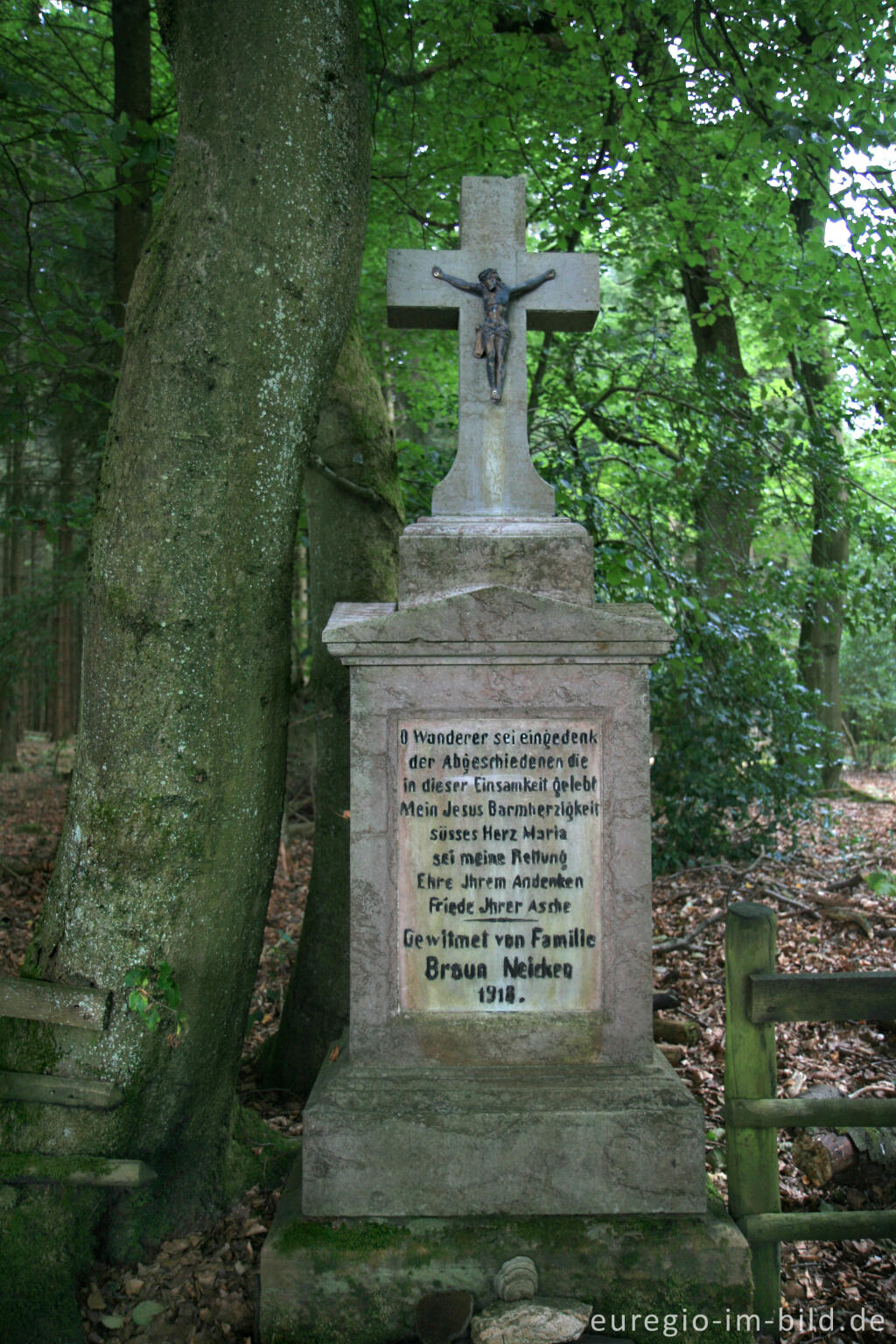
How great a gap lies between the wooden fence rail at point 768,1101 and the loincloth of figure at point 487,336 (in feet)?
7.47

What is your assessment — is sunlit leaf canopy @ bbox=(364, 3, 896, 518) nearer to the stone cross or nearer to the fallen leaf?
the stone cross

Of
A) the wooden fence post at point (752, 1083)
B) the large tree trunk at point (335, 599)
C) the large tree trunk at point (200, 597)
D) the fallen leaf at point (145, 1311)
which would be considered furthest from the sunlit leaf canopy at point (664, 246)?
the fallen leaf at point (145, 1311)

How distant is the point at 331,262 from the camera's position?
132 inches

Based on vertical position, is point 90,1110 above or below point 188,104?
below

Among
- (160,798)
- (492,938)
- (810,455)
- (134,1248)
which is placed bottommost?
(134,1248)

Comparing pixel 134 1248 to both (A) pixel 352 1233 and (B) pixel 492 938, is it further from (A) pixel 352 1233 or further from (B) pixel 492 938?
(B) pixel 492 938

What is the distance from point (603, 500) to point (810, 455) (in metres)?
1.90

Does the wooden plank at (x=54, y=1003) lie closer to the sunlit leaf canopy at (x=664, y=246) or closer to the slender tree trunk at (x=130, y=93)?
the sunlit leaf canopy at (x=664, y=246)

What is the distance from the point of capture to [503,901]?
10.3 feet

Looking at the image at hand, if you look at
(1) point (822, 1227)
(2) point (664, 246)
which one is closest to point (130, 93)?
(2) point (664, 246)

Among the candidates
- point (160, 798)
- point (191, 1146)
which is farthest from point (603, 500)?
point (191, 1146)

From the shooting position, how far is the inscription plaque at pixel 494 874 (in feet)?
10.3

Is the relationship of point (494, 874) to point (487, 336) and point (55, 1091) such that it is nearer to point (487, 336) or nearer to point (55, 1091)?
point (55, 1091)

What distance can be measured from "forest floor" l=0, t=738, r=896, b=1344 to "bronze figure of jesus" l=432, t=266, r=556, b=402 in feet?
10.6
